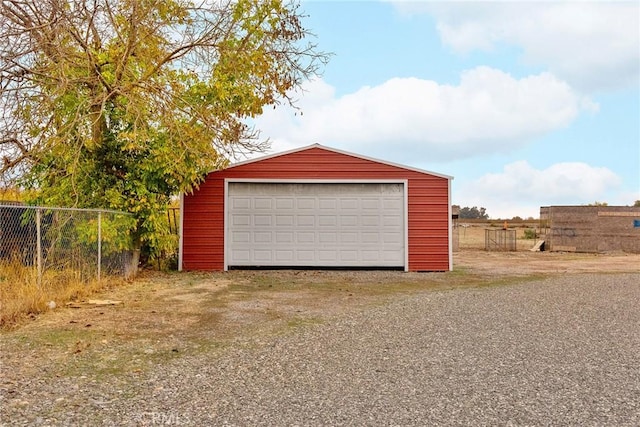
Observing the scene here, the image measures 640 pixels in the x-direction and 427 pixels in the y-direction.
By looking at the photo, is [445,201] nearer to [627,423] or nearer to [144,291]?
[144,291]

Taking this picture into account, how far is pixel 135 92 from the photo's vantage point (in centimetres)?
969

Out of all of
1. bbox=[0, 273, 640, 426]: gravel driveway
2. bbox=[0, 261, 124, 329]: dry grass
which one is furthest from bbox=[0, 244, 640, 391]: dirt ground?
bbox=[0, 273, 640, 426]: gravel driveway

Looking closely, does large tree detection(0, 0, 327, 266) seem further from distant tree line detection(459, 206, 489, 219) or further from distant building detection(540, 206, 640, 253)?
distant tree line detection(459, 206, 489, 219)

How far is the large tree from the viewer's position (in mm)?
8578

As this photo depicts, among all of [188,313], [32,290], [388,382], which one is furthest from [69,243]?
[388,382]

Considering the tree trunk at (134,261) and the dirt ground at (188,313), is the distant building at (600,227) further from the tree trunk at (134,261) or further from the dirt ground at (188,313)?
the tree trunk at (134,261)

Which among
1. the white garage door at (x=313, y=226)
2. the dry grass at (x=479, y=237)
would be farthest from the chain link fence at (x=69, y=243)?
the dry grass at (x=479, y=237)

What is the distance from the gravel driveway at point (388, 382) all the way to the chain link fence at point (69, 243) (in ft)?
14.9

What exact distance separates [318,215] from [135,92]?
5.34 m

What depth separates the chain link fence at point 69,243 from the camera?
8.45m

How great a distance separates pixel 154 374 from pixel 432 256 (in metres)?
9.56

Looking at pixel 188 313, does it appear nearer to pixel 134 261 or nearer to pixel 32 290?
pixel 32 290

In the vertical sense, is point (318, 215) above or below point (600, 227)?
above

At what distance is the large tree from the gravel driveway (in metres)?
5.86
